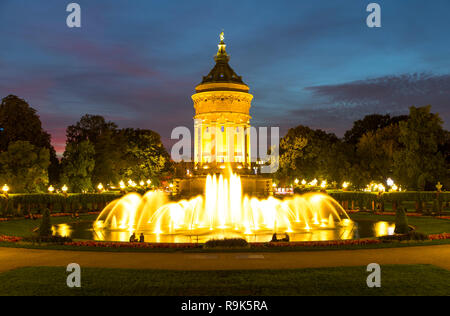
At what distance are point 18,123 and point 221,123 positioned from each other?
3153cm

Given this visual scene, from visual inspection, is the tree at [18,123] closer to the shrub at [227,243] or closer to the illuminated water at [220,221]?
the illuminated water at [220,221]

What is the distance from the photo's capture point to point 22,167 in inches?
2144

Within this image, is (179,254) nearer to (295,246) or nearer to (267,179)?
(295,246)

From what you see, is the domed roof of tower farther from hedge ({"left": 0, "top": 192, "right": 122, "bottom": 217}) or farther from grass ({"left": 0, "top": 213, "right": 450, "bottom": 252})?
grass ({"left": 0, "top": 213, "right": 450, "bottom": 252})

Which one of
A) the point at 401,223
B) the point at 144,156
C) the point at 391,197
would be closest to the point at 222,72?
the point at 144,156

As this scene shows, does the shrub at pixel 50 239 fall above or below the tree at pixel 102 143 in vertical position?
below

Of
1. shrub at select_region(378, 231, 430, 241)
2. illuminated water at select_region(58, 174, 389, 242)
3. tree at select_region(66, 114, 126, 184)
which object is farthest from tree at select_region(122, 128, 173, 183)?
shrub at select_region(378, 231, 430, 241)

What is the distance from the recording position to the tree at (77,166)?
5903 centimetres

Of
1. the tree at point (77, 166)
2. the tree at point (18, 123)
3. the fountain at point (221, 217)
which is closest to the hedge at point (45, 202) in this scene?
the fountain at point (221, 217)

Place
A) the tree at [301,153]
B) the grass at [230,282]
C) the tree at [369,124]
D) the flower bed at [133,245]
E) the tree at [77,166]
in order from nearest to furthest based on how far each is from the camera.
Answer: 1. the grass at [230,282]
2. the flower bed at [133,245]
3. the tree at [77,166]
4. the tree at [301,153]
5. the tree at [369,124]

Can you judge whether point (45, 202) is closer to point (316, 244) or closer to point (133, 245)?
point (133, 245)

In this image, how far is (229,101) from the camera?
78.6 metres

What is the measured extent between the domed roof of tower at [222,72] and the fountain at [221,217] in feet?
103

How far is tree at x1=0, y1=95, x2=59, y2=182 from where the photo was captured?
64.0 m
